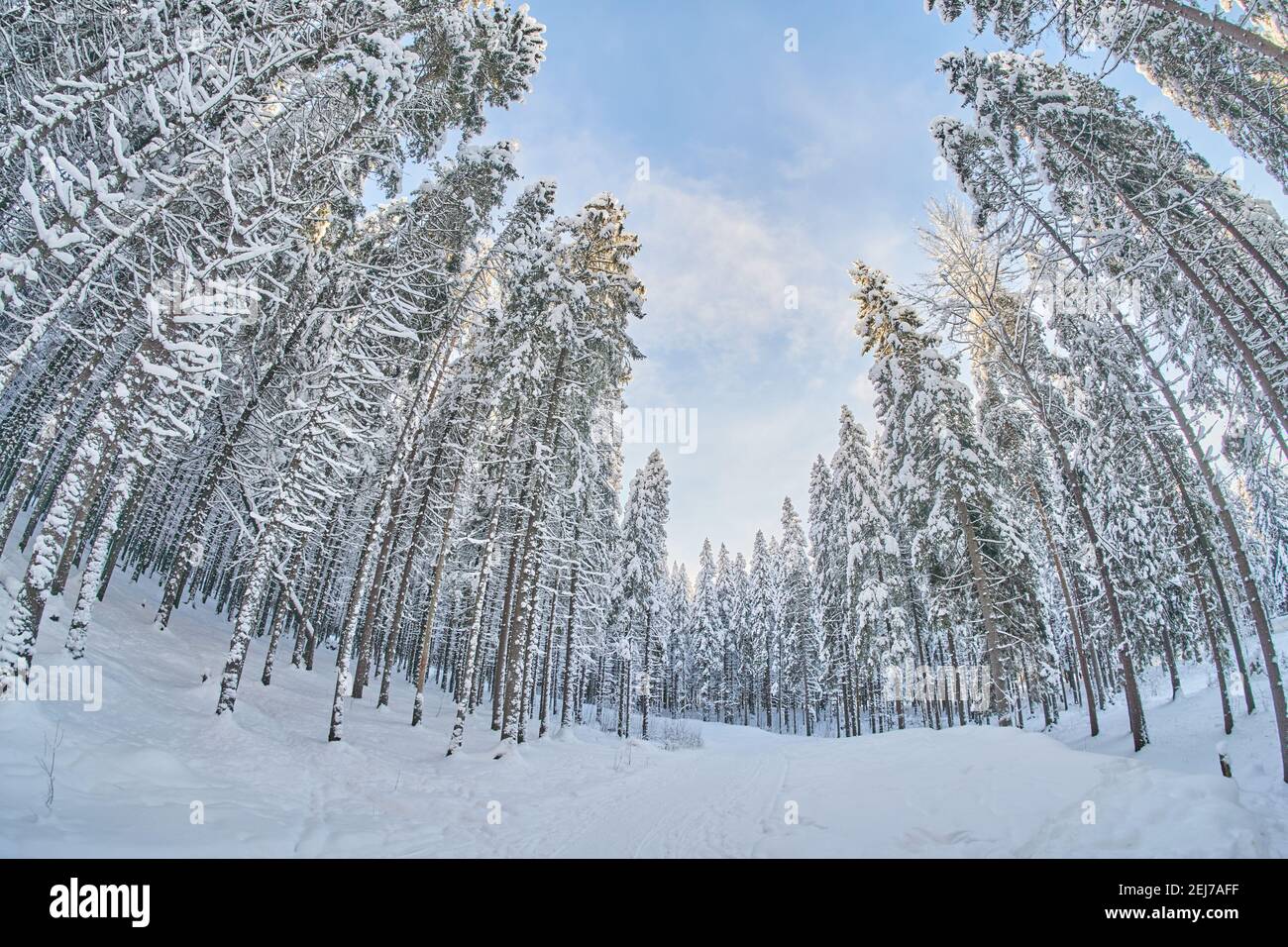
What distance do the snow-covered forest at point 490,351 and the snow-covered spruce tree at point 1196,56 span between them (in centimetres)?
10

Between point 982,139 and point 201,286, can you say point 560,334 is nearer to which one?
point 201,286

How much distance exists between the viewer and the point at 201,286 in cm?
920

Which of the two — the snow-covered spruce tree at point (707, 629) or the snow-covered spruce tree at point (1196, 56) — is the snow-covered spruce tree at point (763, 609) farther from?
the snow-covered spruce tree at point (1196, 56)

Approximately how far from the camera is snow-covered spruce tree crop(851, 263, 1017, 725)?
16438 millimetres

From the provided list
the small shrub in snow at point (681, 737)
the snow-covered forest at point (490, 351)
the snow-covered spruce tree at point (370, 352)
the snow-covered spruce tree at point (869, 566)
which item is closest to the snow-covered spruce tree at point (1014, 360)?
the snow-covered forest at point (490, 351)

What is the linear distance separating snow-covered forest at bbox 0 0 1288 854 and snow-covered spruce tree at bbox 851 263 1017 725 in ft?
0.44

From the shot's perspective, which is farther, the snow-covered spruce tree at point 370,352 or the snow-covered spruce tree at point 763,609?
the snow-covered spruce tree at point 763,609

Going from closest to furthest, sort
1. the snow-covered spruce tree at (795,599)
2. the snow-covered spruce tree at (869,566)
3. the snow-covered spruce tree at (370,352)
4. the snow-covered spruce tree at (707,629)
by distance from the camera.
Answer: the snow-covered spruce tree at (370,352) → the snow-covered spruce tree at (869,566) → the snow-covered spruce tree at (795,599) → the snow-covered spruce tree at (707,629)

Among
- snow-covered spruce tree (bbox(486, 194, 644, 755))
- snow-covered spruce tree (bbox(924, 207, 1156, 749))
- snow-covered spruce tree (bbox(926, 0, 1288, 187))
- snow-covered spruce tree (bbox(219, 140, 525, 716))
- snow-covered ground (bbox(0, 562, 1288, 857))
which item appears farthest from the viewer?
snow-covered spruce tree (bbox(486, 194, 644, 755))

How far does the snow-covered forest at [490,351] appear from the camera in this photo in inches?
325

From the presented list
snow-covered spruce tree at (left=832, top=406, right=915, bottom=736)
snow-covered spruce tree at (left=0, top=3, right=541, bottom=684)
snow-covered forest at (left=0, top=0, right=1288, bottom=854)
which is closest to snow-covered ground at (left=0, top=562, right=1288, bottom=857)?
snow-covered forest at (left=0, top=0, right=1288, bottom=854)

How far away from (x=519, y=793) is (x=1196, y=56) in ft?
66.6

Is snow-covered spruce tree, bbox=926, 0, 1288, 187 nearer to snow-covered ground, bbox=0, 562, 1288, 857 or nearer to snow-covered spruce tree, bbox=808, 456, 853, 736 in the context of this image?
snow-covered ground, bbox=0, 562, 1288, 857

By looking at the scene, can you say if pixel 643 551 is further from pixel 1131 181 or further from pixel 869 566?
pixel 1131 181
